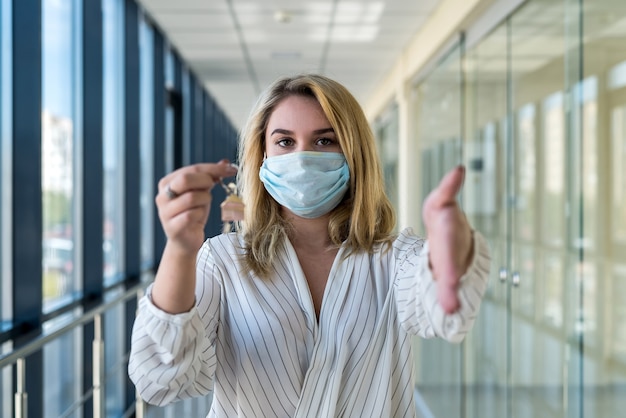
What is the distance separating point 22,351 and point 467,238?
1.46 metres

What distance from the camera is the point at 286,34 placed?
5.08 m

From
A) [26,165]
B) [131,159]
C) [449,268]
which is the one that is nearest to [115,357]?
[131,159]

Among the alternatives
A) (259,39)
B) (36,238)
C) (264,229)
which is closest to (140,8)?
(259,39)

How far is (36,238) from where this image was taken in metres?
2.64

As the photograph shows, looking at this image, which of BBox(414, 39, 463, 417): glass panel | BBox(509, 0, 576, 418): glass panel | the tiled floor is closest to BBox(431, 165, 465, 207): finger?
the tiled floor

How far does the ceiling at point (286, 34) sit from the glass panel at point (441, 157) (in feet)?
1.57

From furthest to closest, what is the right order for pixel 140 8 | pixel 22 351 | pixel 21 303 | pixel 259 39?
pixel 259 39 < pixel 140 8 < pixel 21 303 < pixel 22 351

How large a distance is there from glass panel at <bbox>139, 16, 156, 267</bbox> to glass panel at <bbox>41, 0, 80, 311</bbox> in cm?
157

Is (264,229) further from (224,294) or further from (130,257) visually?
(130,257)

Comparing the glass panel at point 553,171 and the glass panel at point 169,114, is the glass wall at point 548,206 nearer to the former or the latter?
the glass panel at point 553,171

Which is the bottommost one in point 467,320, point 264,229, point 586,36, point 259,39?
point 467,320

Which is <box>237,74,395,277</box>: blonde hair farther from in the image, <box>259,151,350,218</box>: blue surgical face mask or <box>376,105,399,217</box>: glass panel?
<box>376,105,399,217</box>: glass panel

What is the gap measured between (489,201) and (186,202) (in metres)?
2.70

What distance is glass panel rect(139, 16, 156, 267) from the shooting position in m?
5.03
